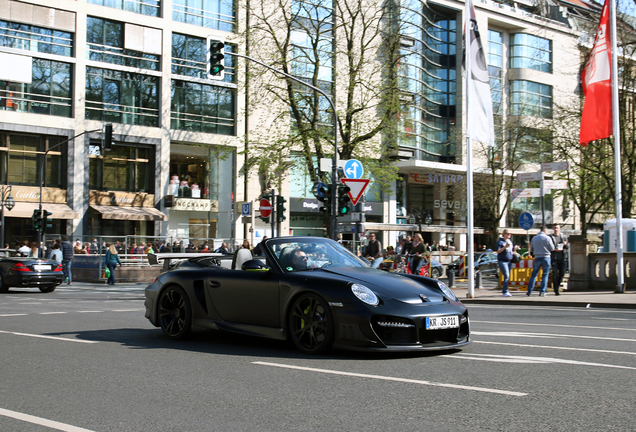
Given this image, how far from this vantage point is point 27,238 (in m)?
39.2

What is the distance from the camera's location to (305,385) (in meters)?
5.98

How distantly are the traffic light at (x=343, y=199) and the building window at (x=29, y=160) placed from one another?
2367cm

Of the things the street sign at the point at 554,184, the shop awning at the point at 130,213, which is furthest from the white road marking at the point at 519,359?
the shop awning at the point at 130,213

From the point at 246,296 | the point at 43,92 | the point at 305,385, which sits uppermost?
the point at 43,92

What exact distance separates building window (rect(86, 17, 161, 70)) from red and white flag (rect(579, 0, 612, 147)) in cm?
2809

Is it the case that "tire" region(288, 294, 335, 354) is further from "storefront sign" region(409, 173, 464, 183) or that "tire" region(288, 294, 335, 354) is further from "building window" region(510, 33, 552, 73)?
"building window" region(510, 33, 552, 73)

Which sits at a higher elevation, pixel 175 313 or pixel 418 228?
pixel 418 228

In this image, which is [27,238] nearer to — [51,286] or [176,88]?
[176,88]

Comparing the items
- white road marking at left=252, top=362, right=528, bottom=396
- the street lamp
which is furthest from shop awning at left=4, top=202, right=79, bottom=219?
white road marking at left=252, top=362, right=528, bottom=396

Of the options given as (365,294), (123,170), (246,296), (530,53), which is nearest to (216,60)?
(246,296)

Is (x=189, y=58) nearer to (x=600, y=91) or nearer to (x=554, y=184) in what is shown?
(x=554, y=184)

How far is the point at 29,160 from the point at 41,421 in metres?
37.1

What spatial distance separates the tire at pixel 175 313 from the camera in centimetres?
902

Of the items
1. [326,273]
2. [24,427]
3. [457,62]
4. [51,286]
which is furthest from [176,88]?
[24,427]
